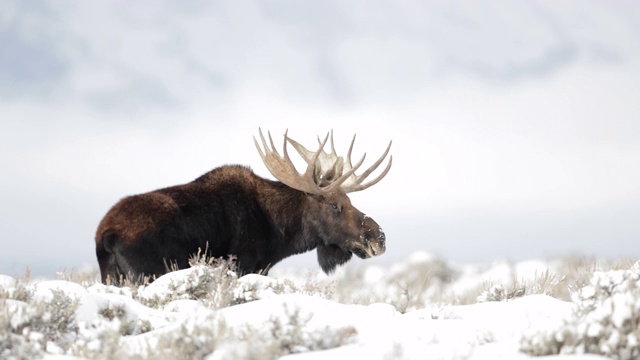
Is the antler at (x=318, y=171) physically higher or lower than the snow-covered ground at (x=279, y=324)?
higher

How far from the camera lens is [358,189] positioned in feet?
32.3

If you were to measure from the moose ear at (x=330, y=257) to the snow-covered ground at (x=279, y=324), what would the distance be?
7.24 feet

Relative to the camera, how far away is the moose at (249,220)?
8.28 meters

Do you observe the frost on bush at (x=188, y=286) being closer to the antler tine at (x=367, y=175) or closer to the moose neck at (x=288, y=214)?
the moose neck at (x=288, y=214)

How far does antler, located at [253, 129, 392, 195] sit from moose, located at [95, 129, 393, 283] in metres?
0.01

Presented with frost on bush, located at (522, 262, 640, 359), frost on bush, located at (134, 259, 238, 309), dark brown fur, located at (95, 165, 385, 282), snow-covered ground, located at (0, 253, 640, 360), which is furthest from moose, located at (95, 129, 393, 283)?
frost on bush, located at (522, 262, 640, 359)

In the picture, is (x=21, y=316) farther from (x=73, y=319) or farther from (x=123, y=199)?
(x=123, y=199)

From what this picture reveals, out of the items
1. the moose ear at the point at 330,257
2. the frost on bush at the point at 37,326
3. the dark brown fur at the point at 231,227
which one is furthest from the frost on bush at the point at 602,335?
the moose ear at the point at 330,257

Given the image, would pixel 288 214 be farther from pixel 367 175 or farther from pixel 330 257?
pixel 367 175

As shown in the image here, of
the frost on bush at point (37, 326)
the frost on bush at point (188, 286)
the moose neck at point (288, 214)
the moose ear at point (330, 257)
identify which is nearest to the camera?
the frost on bush at point (37, 326)

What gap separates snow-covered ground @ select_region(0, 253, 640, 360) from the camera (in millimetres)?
4609

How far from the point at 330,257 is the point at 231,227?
163 centimetres

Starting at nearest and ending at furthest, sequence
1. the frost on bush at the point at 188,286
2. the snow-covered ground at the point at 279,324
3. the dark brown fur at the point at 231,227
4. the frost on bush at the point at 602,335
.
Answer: the frost on bush at the point at 602,335 → the snow-covered ground at the point at 279,324 → the frost on bush at the point at 188,286 → the dark brown fur at the point at 231,227

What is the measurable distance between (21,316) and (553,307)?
4543 mm
